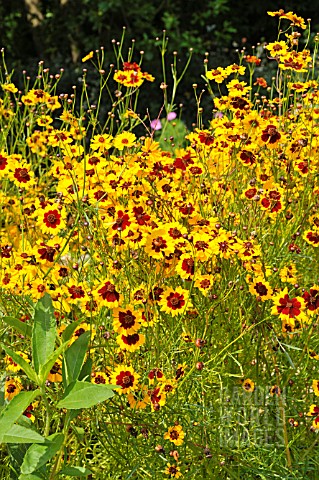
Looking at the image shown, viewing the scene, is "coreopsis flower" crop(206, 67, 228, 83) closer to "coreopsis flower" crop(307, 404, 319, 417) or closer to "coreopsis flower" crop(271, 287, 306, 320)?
"coreopsis flower" crop(271, 287, 306, 320)

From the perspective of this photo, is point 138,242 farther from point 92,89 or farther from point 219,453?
point 92,89

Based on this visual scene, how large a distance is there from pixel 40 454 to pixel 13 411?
0.11 m

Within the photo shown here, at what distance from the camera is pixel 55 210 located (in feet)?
6.72

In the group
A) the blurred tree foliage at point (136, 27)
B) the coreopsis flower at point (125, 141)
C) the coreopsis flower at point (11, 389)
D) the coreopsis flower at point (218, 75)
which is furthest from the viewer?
the blurred tree foliage at point (136, 27)

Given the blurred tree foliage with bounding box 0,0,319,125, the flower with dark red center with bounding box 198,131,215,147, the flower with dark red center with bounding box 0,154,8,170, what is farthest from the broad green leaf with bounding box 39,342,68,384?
the blurred tree foliage with bounding box 0,0,319,125

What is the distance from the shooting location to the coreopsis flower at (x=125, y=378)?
71.3 inches

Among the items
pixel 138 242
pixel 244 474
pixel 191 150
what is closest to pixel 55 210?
pixel 138 242

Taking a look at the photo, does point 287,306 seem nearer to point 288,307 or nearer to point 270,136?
point 288,307

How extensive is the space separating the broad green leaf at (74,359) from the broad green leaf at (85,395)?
89 millimetres

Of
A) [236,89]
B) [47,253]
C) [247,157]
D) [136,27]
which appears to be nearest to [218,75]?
[236,89]

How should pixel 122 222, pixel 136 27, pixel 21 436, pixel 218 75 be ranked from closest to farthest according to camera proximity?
pixel 21 436, pixel 122 222, pixel 218 75, pixel 136 27

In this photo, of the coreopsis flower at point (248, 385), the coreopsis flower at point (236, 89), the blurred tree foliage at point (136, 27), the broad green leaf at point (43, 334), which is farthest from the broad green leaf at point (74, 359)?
the blurred tree foliage at point (136, 27)

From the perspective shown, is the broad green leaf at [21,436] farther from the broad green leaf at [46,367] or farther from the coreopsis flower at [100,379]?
the coreopsis flower at [100,379]

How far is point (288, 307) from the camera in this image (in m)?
1.86
